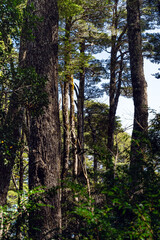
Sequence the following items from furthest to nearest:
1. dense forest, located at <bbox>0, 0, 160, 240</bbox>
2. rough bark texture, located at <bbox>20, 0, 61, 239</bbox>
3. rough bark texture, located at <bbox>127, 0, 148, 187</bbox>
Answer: rough bark texture, located at <bbox>127, 0, 148, 187</bbox>
rough bark texture, located at <bbox>20, 0, 61, 239</bbox>
dense forest, located at <bbox>0, 0, 160, 240</bbox>

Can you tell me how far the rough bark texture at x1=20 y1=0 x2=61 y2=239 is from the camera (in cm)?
468

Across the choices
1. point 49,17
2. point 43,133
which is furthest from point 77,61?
point 43,133

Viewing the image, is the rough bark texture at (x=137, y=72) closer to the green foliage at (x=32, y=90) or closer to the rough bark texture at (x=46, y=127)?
the rough bark texture at (x=46, y=127)

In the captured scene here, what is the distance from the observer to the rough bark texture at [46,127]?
4.68 metres

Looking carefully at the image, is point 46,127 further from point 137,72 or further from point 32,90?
point 137,72

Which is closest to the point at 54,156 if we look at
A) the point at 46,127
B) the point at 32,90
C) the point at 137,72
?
the point at 46,127

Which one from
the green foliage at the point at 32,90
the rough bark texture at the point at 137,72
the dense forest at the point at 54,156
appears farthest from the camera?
the rough bark texture at the point at 137,72

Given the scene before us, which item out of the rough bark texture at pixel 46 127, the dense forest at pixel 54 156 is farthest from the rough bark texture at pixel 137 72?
the rough bark texture at pixel 46 127

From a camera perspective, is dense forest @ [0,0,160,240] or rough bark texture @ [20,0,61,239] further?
rough bark texture @ [20,0,61,239]

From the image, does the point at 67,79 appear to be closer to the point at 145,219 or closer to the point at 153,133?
the point at 153,133

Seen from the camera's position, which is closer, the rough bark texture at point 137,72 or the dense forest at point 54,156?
the dense forest at point 54,156

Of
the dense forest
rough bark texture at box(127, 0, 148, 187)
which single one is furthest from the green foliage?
rough bark texture at box(127, 0, 148, 187)

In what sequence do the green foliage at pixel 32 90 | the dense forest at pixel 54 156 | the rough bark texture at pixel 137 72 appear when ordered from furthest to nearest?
the rough bark texture at pixel 137 72 < the green foliage at pixel 32 90 < the dense forest at pixel 54 156

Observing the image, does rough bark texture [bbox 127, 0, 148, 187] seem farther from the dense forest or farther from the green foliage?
the green foliage
